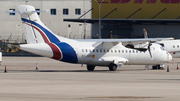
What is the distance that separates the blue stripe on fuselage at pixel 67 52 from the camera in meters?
30.9

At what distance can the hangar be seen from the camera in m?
70.7

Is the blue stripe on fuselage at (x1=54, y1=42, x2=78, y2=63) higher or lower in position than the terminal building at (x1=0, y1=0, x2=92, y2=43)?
lower

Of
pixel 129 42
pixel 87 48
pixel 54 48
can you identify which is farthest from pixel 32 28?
pixel 129 42

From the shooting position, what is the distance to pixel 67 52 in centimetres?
3109

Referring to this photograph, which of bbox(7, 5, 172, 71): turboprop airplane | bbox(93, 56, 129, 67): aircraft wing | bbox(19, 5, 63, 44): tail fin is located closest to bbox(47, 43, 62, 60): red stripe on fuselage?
bbox(7, 5, 172, 71): turboprop airplane

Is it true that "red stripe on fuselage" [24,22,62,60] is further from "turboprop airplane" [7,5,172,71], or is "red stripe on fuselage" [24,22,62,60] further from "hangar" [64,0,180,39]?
"hangar" [64,0,180,39]

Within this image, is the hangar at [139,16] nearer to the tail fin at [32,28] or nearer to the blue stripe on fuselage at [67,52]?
the blue stripe on fuselage at [67,52]

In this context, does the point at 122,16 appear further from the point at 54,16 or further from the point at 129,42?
the point at 129,42

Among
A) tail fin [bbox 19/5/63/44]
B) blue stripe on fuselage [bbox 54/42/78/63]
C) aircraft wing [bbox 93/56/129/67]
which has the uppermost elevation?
tail fin [bbox 19/5/63/44]

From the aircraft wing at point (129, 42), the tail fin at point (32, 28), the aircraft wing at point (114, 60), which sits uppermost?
the tail fin at point (32, 28)

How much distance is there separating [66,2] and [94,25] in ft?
40.1

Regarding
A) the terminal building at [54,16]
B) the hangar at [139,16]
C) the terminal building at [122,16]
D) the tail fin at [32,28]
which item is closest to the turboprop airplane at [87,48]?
the tail fin at [32,28]

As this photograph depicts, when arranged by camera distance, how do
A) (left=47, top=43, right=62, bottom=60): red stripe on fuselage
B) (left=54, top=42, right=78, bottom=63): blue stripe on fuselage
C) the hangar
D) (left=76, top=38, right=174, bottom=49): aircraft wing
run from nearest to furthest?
(left=47, top=43, right=62, bottom=60): red stripe on fuselage, (left=54, top=42, right=78, bottom=63): blue stripe on fuselage, (left=76, top=38, right=174, bottom=49): aircraft wing, the hangar

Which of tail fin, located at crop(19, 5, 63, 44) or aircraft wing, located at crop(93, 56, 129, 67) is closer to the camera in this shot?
tail fin, located at crop(19, 5, 63, 44)
